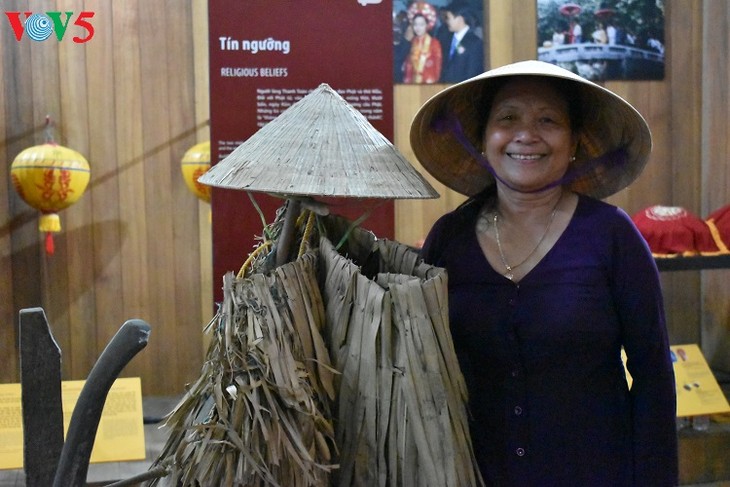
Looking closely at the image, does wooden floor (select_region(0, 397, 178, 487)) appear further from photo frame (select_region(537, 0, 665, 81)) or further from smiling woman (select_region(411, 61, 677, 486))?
photo frame (select_region(537, 0, 665, 81))

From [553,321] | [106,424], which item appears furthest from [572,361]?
[106,424]

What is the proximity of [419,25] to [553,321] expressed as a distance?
189 cm

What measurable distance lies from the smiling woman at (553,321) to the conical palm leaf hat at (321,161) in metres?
0.21

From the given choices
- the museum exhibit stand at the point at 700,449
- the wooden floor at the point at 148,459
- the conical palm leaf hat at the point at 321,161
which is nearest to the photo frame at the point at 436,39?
the museum exhibit stand at the point at 700,449

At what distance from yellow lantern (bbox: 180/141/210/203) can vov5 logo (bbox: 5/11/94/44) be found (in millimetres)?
535

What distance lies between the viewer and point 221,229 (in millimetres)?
1405

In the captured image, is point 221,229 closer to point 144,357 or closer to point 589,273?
point 589,273

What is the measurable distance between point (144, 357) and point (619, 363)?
6.52 feet

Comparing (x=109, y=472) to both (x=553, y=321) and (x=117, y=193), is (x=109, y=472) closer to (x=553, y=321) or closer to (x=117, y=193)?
(x=117, y=193)

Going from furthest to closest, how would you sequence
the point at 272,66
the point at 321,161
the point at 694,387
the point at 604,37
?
the point at 604,37
the point at 694,387
the point at 272,66
the point at 321,161

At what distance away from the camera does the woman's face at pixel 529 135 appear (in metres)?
0.97

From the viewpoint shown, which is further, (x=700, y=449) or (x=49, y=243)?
(x=49, y=243)

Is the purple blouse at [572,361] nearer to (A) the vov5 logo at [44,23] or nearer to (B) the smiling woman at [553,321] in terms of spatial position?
(B) the smiling woman at [553,321]

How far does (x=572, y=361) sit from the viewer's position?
38.2 inches
